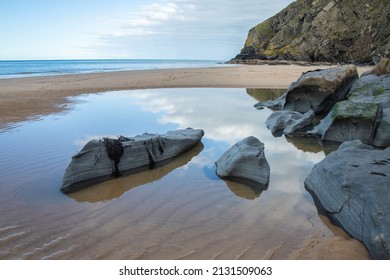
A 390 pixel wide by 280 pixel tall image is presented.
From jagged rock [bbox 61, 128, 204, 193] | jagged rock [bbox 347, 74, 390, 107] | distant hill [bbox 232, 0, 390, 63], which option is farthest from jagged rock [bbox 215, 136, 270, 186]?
distant hill [bbox 232, 0, 390, 63]

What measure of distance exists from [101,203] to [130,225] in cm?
84

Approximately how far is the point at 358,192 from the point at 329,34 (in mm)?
64510

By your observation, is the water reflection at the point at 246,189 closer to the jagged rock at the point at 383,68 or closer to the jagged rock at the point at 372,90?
the jagged rock at the point at 372,90

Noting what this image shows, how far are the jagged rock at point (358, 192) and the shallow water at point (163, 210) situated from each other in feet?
0.64

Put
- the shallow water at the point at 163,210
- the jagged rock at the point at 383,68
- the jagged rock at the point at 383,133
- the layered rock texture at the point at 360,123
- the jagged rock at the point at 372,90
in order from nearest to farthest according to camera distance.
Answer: the shallow water at the point at 163,210, the jagged rock at the point at 383,133, the layered rock texture at the point at 360,123, the jagged rock at the point at 372,90, the jagged rock at the point at 383,68

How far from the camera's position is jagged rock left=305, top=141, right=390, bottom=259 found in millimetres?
3178

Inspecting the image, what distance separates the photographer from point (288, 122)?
28.9 feet

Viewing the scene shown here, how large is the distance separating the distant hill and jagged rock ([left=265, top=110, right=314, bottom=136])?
43.8 metres

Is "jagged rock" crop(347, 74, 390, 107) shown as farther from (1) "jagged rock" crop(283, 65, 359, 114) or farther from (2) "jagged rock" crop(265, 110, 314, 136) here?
(2) "jagged rock" crop(265, 110, 314, 136)

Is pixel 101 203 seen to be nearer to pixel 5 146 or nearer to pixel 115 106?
pixel 5 146

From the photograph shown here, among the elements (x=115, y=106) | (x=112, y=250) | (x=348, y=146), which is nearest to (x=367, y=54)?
(x=115, y=106)

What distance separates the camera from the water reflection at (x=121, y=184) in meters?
4.78

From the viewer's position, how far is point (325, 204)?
4.23 meters

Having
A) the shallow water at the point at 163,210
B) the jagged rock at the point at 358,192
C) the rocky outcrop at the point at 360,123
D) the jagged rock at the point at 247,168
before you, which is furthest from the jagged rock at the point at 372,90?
the jagged rock at the point at 247,168
